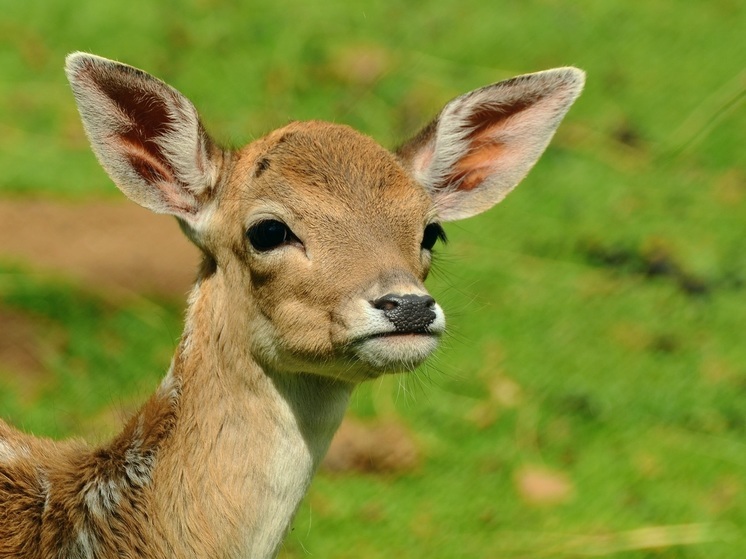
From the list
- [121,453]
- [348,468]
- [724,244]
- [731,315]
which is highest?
[724,244]

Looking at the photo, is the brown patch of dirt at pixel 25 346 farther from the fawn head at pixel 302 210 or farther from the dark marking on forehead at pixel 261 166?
the dark marking on forehead at pixel 261 166

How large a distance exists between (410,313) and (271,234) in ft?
2.37

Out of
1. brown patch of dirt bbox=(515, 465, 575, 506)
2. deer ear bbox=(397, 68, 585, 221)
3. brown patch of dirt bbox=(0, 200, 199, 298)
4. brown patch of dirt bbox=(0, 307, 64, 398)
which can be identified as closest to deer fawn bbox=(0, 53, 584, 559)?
deer ear bbox=(397, 68, 585, 221)

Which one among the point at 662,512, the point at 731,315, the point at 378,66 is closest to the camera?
the point at 662,512

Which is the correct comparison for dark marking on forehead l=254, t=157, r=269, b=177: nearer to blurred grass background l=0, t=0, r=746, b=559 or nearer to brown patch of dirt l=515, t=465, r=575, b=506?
blurred grass background l=0, t=0, r=746, b=559

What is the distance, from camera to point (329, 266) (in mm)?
4516

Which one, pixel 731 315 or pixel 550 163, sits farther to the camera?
pixel 550 163

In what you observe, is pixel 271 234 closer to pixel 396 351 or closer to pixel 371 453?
pixel 396 351

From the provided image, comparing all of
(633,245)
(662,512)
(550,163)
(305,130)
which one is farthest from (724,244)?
(305,130)

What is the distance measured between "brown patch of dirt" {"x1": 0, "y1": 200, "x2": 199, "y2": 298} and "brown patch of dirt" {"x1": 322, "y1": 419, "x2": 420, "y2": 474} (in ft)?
5.07

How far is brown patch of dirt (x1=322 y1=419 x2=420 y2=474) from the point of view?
6863 millimetres

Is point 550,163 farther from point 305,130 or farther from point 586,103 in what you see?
point 305,130

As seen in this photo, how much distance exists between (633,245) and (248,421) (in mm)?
4503

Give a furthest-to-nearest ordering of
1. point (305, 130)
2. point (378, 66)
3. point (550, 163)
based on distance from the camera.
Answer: point (378, 66) < point (550, 163) < point (305, 130)
